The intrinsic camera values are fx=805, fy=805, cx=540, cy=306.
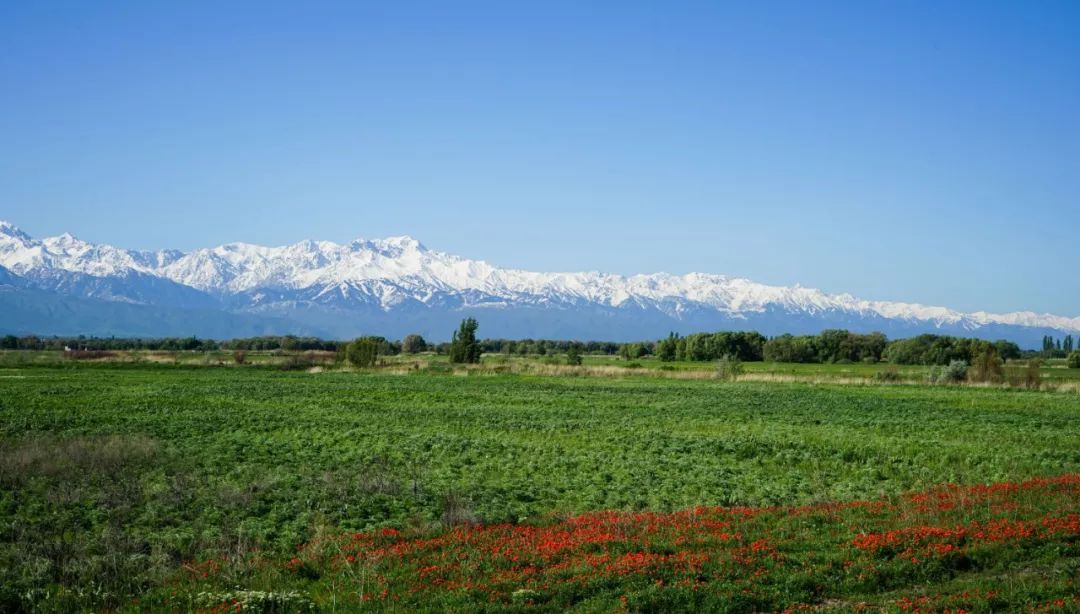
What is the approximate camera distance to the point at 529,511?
66.5 feet

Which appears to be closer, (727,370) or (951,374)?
(951,374)

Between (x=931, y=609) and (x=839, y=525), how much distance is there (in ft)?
19.2

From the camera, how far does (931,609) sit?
1130 centimetres

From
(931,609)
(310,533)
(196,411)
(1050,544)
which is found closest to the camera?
(931,609)

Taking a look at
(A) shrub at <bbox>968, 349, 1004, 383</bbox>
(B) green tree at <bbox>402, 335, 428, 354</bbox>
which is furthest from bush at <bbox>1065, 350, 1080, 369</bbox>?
(B) green tree at <bbox>402, 335, 428, 354</bbox>

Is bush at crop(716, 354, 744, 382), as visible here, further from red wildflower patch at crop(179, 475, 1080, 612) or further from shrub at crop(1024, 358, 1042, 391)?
red wildflower patch at crop(179, 475, 1080, 612)

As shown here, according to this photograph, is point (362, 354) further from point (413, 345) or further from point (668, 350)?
point (413, 345)

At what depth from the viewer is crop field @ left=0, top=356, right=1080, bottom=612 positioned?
13.1 metres

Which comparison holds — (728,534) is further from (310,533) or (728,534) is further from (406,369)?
(406,369)

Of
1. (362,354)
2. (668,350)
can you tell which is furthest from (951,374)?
(668,350)

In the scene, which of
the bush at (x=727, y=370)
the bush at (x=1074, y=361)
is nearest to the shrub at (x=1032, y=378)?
the bush at (x=727, y=370)

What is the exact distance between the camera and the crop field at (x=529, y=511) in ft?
42.9

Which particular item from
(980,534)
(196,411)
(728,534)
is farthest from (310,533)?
(196,411)

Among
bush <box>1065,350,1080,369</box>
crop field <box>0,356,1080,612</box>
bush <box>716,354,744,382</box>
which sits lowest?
crop field <box>0,356,1080,612</box>
